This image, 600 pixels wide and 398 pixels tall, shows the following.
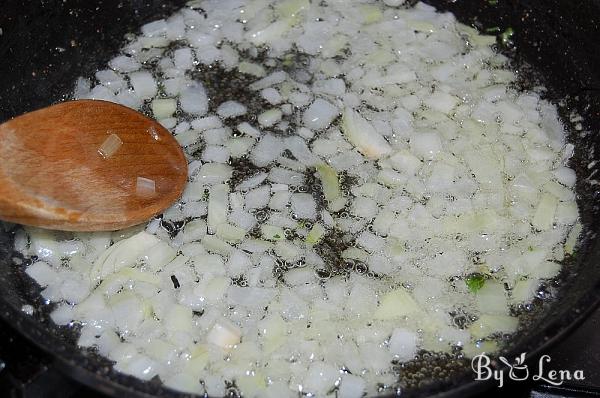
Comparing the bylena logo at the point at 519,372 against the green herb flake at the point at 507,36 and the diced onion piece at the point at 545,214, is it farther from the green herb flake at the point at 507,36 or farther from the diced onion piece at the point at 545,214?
the green herb flake at the point at 507,36

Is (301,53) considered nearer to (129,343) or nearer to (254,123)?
(254,123)

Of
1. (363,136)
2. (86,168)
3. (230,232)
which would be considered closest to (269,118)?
(363,136)

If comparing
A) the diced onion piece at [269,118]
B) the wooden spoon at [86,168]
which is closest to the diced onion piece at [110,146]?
the wooden spoon at [86,168]

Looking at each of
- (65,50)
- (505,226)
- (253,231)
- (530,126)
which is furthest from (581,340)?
(65,50)

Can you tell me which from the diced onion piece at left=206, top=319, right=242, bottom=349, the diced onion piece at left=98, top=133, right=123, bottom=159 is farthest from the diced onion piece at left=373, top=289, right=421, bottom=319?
the diced onion piece at left=98, top=133, right=123, bottom=159

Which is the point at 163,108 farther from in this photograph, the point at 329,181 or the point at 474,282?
the point at 474,282
